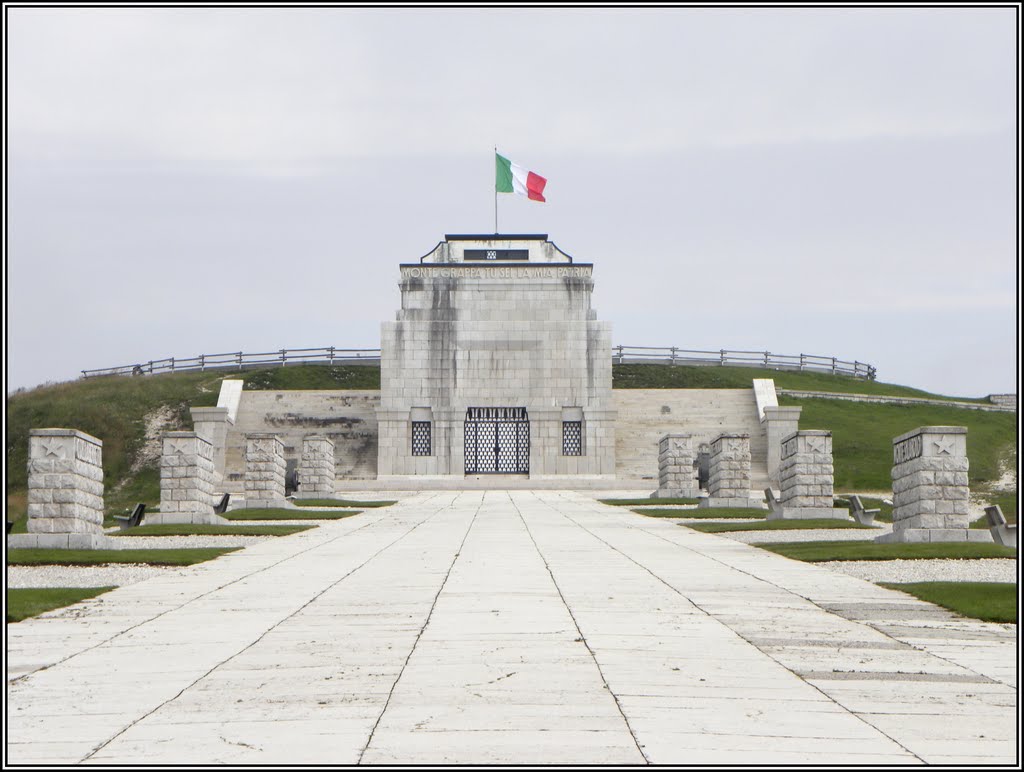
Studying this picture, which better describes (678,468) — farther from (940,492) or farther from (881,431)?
(881,431)

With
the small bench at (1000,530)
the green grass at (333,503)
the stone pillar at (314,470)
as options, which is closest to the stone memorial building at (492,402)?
the stone pillar at (314,470)

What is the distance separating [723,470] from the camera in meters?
29.6

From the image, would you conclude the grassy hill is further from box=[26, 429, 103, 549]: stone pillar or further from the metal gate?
box=[26, 429, 103, 549]: stone pillar

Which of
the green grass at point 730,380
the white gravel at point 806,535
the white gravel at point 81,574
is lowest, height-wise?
the white gravel at point 81,574

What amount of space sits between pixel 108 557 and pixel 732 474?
689 inches

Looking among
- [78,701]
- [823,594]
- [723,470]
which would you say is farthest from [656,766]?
[723,470]

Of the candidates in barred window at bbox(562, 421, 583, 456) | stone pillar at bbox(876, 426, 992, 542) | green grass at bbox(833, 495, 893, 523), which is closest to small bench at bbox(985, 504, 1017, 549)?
stone pillar at bbox(876, 426, 992, 542)

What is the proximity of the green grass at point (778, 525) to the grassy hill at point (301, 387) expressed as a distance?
58.3ft

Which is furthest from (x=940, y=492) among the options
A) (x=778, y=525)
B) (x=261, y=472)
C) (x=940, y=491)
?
(x=261, y=472)

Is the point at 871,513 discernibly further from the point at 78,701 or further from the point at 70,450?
the point at 78,701

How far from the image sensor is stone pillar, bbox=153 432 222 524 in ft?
78.9

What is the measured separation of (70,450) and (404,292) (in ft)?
110

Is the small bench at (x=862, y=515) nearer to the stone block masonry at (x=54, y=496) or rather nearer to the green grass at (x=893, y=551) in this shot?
the green grass at (x=893, y=551)

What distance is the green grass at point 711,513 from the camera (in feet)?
84.2
